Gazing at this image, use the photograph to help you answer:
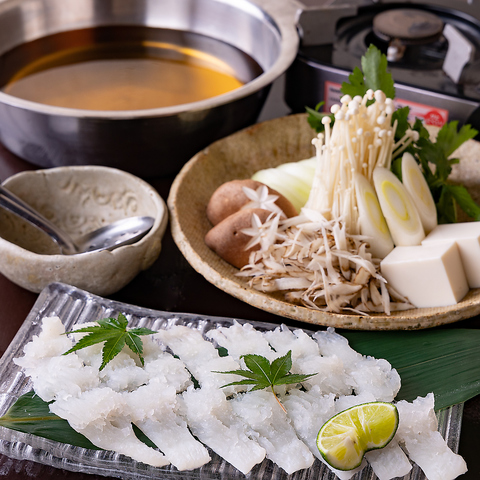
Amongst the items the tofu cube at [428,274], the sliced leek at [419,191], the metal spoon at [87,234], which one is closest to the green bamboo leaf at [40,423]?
the metal spoon at [87,234]

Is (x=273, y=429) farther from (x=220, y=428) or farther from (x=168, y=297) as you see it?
(x=168, y=297)

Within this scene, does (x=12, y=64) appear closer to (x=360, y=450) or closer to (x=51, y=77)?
(x=51, y=77)

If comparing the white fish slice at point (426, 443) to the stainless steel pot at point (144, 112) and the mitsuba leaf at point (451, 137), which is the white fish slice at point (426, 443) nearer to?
the mitsuba leaf at point (451, 137)

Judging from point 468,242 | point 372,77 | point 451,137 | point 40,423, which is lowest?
point 40,423

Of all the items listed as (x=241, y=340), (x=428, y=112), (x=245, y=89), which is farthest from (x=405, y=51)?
(x=241, y=340)

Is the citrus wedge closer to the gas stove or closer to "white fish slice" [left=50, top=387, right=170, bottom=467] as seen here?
"white fish slice" [left=50, top=387, right=170, bottom=467]

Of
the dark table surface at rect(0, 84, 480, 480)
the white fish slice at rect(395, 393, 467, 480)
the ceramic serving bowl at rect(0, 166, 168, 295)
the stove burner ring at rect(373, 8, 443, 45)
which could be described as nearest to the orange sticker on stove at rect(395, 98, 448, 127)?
the stove burner ring at rect(373, 8, 443, 45)
